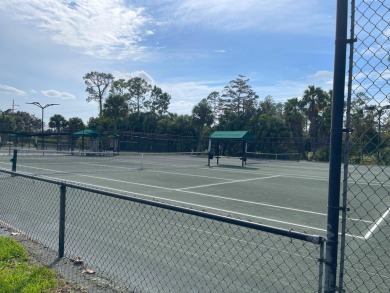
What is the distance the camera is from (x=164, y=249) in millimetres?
5934

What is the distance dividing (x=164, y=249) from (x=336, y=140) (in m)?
4.04

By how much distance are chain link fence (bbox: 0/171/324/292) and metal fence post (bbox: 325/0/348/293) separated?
125 millimetres

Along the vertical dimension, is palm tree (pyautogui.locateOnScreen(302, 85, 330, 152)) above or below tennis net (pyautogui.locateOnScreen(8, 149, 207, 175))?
above

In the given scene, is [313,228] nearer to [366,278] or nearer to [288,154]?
[366,278]

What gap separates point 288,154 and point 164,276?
141ft

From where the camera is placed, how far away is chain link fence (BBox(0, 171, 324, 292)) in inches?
179

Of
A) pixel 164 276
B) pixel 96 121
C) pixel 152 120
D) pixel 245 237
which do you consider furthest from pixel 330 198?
pixel 96 121

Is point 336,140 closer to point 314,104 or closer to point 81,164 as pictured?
point 81,164

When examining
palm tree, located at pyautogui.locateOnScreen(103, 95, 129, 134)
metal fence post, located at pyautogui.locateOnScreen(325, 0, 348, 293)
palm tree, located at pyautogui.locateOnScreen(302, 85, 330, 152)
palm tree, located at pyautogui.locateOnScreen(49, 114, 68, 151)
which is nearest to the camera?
metal fence post, located at pyautogui.locateOnScreen(325, 0, 348, 293)

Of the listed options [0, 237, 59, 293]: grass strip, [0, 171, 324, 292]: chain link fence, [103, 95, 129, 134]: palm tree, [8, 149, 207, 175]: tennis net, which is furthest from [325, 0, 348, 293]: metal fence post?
[103, 95, 129, 134]: palm tree

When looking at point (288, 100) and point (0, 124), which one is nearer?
point (288, 100)

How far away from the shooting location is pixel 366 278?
4.86 metres

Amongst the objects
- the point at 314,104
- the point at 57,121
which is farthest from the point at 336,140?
the point at 57,121

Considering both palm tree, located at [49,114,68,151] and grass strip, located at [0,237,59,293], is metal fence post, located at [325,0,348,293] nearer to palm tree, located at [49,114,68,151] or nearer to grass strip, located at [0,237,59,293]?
grass strip, located at [0,237,59,293]
